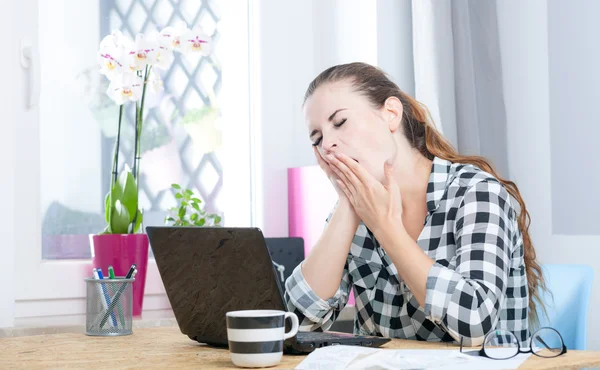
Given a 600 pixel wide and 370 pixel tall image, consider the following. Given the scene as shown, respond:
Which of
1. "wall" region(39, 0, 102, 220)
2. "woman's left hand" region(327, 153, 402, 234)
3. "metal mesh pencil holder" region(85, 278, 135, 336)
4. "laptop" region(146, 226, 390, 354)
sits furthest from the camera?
"wall" region(39, 0, 102, 220)

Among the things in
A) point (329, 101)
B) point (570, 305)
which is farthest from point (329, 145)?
point (570, 305)

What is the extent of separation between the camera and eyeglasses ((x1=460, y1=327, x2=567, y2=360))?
3.01 ft

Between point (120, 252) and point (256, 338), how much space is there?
3.33 ft

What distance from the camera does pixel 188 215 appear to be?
201 centimetres

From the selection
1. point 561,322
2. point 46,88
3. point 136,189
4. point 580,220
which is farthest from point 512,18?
point 46,88

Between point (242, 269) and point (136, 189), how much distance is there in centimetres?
95

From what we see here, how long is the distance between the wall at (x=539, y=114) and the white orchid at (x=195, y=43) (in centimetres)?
78

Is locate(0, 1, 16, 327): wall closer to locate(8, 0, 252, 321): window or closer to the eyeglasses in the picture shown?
locate(8, 0, 252, 321): window

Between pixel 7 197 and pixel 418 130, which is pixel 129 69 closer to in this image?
pixel 7 197

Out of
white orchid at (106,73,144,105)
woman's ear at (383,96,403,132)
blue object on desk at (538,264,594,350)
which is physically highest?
white orchid at (106,73,144,105)

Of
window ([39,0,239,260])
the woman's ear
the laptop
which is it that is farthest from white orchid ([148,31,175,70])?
the laptop

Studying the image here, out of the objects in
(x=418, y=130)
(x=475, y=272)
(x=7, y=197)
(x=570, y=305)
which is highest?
(x=418, y=130)

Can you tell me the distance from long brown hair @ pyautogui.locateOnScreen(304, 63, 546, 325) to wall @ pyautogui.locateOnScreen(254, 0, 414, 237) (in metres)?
0.77

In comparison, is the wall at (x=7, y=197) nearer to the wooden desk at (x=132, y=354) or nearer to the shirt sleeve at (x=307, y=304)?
the wooden desk at (x=132, y=354)
